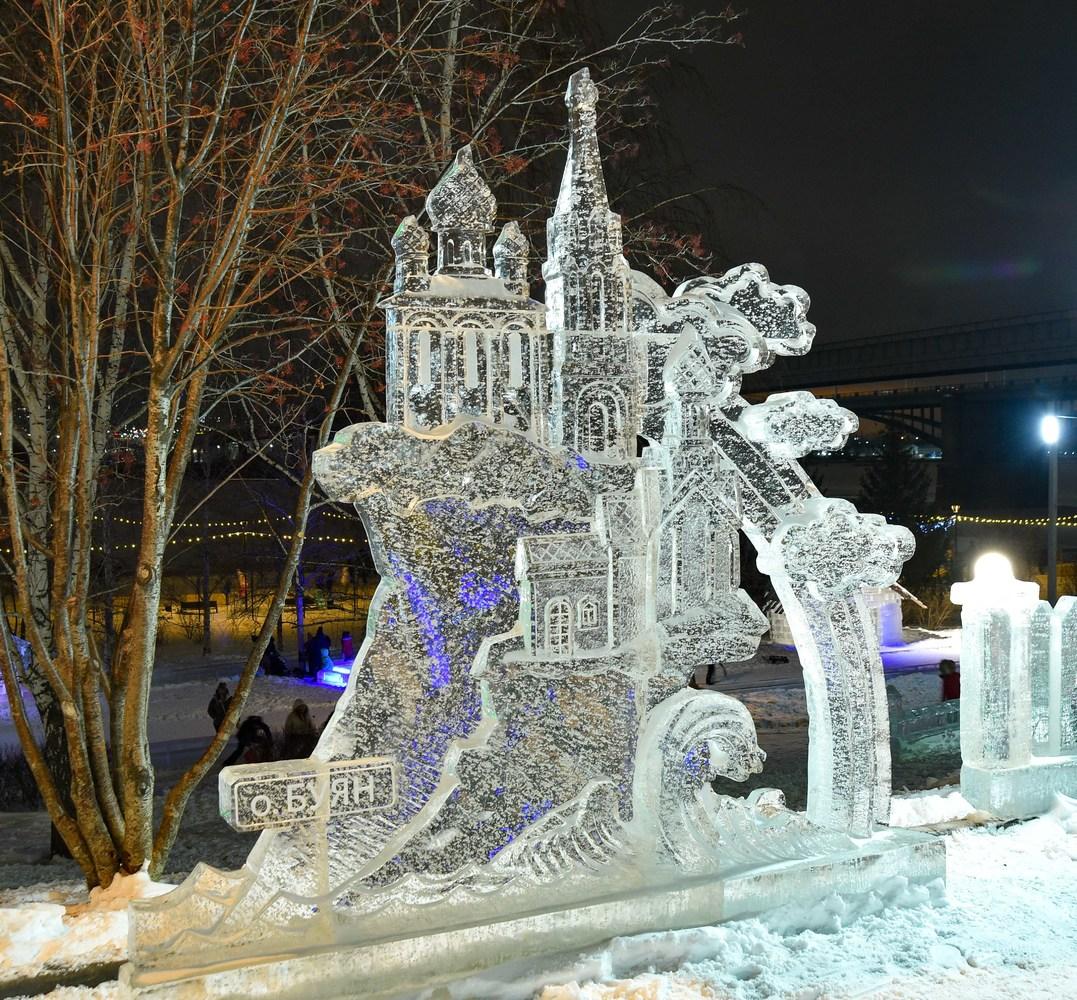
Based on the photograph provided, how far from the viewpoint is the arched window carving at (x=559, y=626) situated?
4.00 m

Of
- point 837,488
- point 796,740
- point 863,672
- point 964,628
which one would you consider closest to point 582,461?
point 863,672

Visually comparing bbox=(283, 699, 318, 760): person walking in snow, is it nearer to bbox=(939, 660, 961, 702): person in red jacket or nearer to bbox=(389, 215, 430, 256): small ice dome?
bbox=(389, 215, 430, 256): small ice dome

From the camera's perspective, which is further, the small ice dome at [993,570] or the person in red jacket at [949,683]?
the person in red jacket at [949,683]

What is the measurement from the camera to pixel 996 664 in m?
5.70

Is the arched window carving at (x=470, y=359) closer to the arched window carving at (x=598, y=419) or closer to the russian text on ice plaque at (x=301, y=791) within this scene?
the arched window carving at (x=598, y=419)

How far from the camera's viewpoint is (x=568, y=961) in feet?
12.6

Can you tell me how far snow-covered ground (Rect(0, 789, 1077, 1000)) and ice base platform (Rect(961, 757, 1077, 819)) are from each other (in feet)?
2.23

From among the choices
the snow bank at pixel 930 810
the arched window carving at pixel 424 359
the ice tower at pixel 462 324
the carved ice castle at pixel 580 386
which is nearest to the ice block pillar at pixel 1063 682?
the snow bank at pixel 930 810

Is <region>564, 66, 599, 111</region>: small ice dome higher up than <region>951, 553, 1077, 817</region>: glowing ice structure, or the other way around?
<region>564, 66, 599, 111</region>: small ice dome

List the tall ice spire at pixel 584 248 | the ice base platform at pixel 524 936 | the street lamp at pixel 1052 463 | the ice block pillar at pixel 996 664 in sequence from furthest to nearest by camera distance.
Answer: the street lamp at pixel 1052 463
the ice block pillar at pixel 996 664
the tall ice spire at pixel 584 248
the ice base platform at pixel 524 936

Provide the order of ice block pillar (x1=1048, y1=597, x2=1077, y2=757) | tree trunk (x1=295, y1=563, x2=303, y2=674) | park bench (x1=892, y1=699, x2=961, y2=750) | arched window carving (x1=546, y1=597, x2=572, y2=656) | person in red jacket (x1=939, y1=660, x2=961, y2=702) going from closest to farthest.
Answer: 1. arched window carving (x1=546, y1=597, x2=572, y2=656)
2. ice block pillar (x1=1048, y1=597, x2=1077, y2=757)
3. park bench (x1=892, y1=699, x2=961, y2=750)
4. person in red jacket (x1=939, y1=660, x2=961, y2=702)
5. tree trunk (x1=295, y1=563, x2=303, y2=674)

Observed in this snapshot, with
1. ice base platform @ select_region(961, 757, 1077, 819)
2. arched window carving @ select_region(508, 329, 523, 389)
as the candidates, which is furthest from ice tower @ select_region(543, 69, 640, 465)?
ice base platform @ select_region(961, 757, 1077, 819)

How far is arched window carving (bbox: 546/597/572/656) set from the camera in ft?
13.1

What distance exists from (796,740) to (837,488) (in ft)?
59.3
